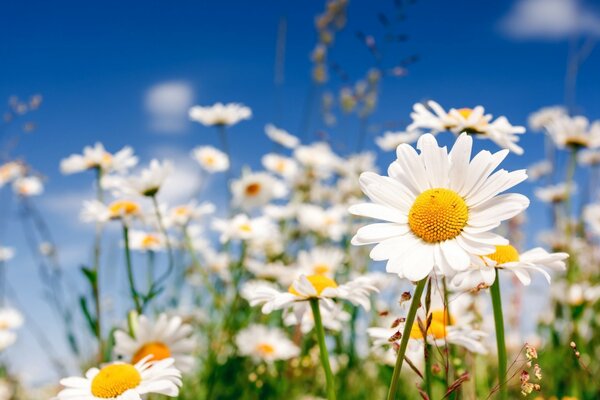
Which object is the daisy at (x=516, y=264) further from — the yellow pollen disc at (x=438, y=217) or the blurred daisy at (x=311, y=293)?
the blurred daisy at (x=311, y=293)

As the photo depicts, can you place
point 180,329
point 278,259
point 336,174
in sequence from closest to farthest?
point 180,329
point 278,259
point 336,174

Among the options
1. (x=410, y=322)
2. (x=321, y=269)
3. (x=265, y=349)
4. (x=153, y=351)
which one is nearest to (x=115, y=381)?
(x=153, y=351)

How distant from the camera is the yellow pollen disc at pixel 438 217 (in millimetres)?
1063

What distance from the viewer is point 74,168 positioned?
2768 millimetres

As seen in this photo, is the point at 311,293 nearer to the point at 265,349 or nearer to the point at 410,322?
the point at 410,322

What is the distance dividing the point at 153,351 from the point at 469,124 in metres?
0.96

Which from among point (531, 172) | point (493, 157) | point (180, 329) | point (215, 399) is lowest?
point (215, 399)

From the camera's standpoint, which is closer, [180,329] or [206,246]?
[180,329]

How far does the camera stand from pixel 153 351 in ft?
5.49

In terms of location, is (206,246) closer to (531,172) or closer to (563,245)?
(563,245)

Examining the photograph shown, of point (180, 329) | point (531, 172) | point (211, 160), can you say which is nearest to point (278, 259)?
point (211, 160)

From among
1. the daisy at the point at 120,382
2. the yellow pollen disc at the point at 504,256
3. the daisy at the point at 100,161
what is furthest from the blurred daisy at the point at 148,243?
the yellow pollen disc at the point at 504,256

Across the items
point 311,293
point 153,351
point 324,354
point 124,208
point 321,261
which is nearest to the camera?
point 324,354

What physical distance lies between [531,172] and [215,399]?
12.7 feet
